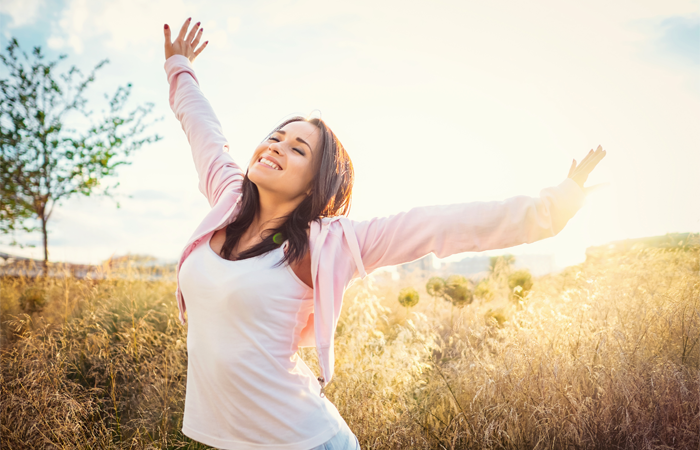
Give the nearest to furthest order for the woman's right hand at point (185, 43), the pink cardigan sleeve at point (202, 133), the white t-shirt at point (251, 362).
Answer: the white t-shirt at point (251, 362) → the pink cardigan sleeve at point (202, 133) → the woman's right hand at point (185, 43)

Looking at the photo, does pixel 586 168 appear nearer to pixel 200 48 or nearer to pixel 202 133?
pixel 202 133

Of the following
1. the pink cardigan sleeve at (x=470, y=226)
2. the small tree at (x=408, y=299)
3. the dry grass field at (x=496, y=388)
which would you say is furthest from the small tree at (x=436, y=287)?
the pink cardigan sleeve at (x=470, y=226)

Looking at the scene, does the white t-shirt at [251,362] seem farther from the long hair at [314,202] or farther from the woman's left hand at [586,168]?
the woman's left hand at [586,168]

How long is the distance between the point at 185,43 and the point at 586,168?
7.05 feet

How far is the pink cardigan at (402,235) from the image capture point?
42.6 inches

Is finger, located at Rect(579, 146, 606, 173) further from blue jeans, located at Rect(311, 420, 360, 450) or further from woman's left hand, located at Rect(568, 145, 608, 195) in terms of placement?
blue jeans, located at Rect(311, 420, 360, 450)

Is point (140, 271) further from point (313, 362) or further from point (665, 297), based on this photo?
point (665, 297)

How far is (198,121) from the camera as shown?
2045mm

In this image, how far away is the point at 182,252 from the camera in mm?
1500

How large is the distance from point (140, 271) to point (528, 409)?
20.6ft

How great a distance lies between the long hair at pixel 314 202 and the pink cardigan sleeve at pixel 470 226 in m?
0.28

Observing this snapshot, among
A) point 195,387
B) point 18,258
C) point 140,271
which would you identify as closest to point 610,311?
point 195,387

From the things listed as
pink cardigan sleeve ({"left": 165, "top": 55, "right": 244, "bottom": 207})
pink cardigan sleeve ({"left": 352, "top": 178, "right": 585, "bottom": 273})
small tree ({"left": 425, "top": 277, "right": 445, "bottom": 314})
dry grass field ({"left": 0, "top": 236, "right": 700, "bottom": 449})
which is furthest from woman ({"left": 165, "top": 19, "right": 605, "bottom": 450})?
small tree ({"left": 425, "top": 277, "right": 445, "bottom": 314})

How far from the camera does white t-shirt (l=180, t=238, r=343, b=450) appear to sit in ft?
3.93
